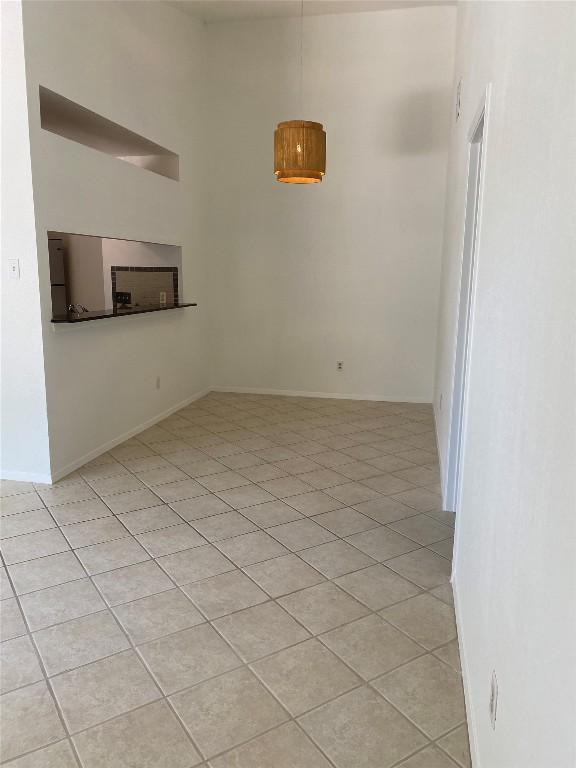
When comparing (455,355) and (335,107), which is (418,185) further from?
(455,355)

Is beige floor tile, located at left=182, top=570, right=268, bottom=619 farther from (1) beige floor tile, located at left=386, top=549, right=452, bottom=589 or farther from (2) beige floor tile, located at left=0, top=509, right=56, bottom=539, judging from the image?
(2) beige floor tile, located at left=0, top=509, right=56, bottom=539

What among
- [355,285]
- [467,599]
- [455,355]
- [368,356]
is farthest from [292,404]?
[467,599]

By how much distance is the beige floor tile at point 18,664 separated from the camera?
205 cm

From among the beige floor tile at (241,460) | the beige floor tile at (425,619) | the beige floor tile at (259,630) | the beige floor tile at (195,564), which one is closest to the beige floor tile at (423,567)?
the beige floor tile at (425,619)

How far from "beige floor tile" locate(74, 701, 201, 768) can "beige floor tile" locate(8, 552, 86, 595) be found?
38.6 inches

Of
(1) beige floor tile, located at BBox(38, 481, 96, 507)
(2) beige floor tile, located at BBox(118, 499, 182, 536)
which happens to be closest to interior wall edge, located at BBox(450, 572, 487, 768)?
(2) beige floor tile, located at BBox(118, 499, 182, 536)

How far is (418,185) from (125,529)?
14.6ft

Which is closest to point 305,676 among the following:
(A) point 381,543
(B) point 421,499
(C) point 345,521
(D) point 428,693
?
(D) point 428,693

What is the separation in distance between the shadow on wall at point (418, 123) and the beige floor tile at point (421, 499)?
365 centimetres

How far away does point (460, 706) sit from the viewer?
1958 millimetres

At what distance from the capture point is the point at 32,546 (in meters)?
3.02

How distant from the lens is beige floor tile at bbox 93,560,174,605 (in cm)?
260

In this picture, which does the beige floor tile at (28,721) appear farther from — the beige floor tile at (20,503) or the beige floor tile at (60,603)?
the beige floor tile at (20,503)

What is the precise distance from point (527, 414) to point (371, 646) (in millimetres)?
1391
